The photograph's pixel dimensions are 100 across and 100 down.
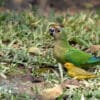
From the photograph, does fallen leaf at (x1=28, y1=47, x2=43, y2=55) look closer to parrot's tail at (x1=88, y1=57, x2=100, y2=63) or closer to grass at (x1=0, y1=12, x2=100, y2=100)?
grass at (x1=0, y1=12, x2=100, y2=100)

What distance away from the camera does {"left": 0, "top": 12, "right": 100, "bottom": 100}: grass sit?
253 inches

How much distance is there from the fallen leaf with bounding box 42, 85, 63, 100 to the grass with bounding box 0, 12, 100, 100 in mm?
68

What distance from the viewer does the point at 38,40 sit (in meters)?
8.37

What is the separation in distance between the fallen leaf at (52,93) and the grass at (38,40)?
7 centimetres

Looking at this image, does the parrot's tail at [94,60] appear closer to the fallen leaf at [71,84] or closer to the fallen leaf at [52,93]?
the fallen leaf at [71,84]

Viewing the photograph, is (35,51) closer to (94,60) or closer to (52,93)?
(94,60)

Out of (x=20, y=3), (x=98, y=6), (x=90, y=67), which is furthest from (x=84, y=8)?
(x=90, y=67)

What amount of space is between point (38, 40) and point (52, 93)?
231 centimetres

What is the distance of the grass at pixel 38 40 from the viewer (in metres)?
6.42

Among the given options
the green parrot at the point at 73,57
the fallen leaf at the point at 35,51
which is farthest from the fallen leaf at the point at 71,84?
the fallen leaf at the point at 35,51

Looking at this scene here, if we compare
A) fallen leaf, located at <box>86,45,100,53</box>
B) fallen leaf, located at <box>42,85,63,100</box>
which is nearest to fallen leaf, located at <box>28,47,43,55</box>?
fallen leaf, located at <box>86,45,100,53</box>

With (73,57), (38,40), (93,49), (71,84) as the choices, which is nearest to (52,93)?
(71,84)

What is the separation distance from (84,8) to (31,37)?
6.84 m

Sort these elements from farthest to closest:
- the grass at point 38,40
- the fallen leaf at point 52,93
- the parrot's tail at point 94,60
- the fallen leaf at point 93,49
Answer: the fallen leaf at point 93,49, the parrot's tail at point 94,60, the grass at point 38,40, the fallen leaf at point 52,93
